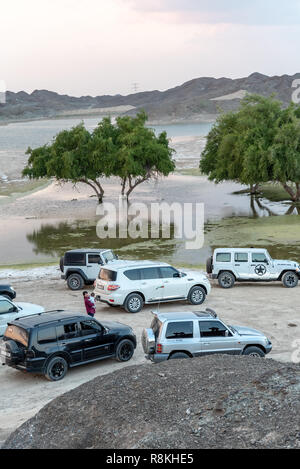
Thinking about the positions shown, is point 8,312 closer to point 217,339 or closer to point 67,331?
point 67,331

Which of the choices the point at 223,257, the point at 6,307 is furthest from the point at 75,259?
the point at 6,307

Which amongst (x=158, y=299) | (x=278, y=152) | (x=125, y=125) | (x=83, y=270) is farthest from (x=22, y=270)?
(x=125, y=125)

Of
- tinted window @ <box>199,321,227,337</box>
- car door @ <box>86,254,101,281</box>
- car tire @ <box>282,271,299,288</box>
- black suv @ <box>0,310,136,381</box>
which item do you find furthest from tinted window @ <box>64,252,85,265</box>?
tinted window @ <box>199,321,227,337</box>

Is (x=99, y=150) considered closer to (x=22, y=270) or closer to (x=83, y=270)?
(x=22, y=270)

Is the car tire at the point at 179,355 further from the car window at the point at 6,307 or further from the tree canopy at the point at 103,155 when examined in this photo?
the tree canopy at the point at 103,155

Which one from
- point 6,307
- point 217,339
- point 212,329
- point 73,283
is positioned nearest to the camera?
point 217,339

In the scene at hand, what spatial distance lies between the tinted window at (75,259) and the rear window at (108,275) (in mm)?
4438

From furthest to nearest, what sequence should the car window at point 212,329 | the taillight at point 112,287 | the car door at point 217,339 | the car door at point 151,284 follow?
the car door at point 151,284, the taillight at point 112,287, the car window at point 212,329, the car door at point 217,339

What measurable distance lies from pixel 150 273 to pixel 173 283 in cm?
99

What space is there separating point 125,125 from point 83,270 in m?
41.6

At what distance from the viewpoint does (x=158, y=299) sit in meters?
22.5

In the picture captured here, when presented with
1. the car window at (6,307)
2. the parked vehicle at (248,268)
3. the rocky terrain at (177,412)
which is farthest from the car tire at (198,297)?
the rocky terrain at (177,412)

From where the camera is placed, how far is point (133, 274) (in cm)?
2203

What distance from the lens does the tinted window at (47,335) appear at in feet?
50.2
